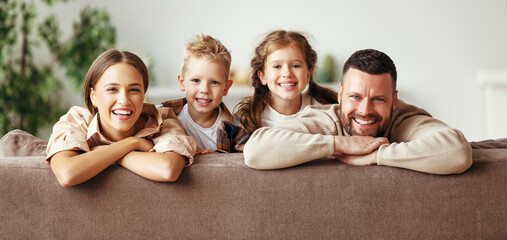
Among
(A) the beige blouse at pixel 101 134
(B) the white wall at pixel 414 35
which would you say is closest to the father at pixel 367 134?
(A) the beige blouse at pixel 101 134

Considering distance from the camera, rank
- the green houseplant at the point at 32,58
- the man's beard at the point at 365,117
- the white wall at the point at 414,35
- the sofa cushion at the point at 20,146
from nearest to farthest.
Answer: the man's beard at the point at 365,117
the sofa cushion at the point at 20,146
the green houseplant at the point at 32,58
the white wall at the point at 414,35

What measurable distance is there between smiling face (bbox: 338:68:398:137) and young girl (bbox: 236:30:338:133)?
0.57 meters

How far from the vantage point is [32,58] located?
4.88 m

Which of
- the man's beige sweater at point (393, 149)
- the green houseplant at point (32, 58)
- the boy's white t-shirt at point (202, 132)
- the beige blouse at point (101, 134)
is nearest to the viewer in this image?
the man's beige sweater at point (393, 149)

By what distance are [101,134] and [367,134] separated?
3.05 feet

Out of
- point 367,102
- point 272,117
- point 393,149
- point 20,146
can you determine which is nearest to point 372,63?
point 367,102

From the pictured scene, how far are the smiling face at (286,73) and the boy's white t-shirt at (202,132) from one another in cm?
30

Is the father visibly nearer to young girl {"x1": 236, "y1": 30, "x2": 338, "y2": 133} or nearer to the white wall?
young girl {"x1": 236, "y1": 30, "x2": 338, "y2": 133}

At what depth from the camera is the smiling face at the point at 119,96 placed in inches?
68.3

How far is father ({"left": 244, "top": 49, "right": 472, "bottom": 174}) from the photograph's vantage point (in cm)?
146

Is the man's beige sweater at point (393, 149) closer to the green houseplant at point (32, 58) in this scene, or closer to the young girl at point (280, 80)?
the young girl at point (280, 80)

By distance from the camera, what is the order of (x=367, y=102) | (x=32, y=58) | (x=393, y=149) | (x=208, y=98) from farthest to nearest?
1. (x=32, y=58)
2. (x=208, y=98)
3. (x=367, y=102)
4. (x=393, y=149)

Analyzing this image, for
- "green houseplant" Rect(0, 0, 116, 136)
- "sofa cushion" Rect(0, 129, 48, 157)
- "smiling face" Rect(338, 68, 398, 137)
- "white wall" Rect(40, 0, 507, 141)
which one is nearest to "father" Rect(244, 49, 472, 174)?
"smiling face" Rect(338, 68, 398, 137)

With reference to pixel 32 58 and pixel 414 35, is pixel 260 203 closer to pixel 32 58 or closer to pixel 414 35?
pixel 414 35
